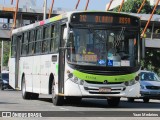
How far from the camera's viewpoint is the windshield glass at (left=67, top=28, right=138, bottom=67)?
19750mm

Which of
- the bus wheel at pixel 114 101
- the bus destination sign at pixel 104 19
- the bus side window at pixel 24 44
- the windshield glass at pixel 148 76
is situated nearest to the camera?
the bus destination sign at pixel 104 19

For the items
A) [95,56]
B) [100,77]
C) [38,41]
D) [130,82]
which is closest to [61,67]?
[95,56]

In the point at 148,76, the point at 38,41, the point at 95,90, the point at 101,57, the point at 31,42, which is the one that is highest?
the point at 38,41

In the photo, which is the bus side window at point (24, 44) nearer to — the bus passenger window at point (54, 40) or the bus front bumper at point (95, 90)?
the bus passenger window at point (54, 40)

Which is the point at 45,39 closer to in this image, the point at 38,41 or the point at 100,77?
the point at 38,41

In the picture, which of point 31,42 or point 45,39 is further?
point 31,42

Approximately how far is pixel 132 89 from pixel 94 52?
1.94 meters

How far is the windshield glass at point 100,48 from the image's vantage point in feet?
64.8

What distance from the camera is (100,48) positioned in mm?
19875

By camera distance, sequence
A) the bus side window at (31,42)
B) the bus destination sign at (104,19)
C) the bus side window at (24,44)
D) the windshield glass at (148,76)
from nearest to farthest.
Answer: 1. the bus destination sign at (104,19)
2. the bus side window at (31,42)
3. the bus side window at (24,44)
4. the windshield glass at (148,76)

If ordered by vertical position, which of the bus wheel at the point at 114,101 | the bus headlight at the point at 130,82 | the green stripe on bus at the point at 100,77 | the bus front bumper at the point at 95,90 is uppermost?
the green stripe on bus at the point at 100,77

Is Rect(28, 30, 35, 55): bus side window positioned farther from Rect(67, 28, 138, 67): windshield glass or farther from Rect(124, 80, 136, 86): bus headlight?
Rect(124, 80, 136, 86): bus headlight

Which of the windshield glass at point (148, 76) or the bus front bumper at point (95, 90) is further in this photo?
the windshield glass at point (148, 76)

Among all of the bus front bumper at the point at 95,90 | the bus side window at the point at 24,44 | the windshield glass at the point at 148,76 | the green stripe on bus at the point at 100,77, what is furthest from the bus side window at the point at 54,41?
the windshield glass at the point at 148,76
